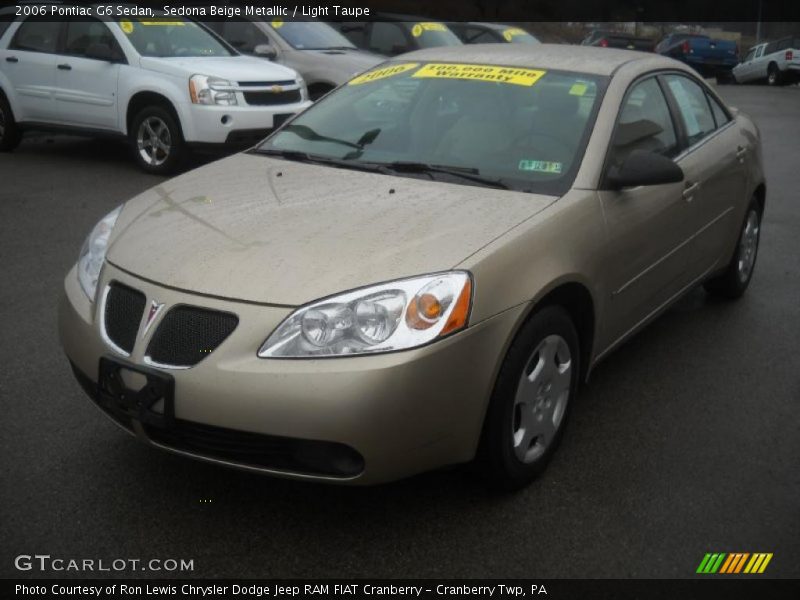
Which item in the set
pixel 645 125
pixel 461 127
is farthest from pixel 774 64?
pixel 461 127

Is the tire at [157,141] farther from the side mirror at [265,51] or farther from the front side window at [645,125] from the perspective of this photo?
the front side window at [645,125]

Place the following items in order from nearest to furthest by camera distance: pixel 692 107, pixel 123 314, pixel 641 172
→ pixel 123 314 < pixel 641 172 < pixel 692 107

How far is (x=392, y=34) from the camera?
14.2 m

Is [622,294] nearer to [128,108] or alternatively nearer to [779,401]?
[779,401]

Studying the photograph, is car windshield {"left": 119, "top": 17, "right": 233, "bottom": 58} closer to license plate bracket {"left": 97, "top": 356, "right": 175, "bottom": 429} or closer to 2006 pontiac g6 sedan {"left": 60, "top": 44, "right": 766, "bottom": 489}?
2006 pontiac g6 sedan {"left": 60, "top": 44, "right": 766, "bottom": 489}

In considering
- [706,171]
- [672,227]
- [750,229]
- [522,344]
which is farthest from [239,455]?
[750,229]

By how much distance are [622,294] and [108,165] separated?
7.83m

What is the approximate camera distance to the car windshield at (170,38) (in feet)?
33.9

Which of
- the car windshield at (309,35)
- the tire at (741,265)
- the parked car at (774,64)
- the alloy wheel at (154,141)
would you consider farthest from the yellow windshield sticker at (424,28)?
the parked car at (774,64)

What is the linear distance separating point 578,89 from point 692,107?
1.11 meters

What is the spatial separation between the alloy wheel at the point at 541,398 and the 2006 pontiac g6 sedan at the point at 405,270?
11 mm

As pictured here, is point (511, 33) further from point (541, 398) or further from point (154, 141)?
point (541, 398)

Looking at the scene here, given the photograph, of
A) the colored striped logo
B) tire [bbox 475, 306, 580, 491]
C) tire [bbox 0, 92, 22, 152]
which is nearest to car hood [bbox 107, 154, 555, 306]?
tire [bbox 475, 306, 580, 491]

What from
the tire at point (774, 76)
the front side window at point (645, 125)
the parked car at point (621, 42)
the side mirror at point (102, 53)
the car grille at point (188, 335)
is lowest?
the tire at point (774, 76)
